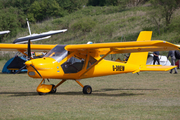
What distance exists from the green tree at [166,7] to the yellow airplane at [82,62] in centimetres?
2801

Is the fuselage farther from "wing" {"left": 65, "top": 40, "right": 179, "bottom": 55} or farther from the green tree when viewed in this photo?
the green tree

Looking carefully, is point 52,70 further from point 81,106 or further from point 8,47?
point 8,47

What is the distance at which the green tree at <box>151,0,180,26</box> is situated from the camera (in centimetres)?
3722

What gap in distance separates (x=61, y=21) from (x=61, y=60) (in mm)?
52996

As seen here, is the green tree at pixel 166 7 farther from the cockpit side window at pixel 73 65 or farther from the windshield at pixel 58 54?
the windshield at pixel 58 54

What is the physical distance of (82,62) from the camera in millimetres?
10125

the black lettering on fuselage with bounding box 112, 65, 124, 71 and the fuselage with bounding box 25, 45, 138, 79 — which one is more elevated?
the fuselage with bounding box 25, 45, 138, 79

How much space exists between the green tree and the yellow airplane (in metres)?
28.0

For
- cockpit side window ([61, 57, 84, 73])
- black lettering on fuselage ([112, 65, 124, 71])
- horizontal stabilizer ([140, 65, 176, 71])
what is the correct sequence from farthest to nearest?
black lettering on fuselage ([112, 65, 124, 71])
horizontal stabilizer ([140, 65, 176, 71])
cockpit side window ([61, 57, 84, 73])

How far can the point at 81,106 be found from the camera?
7.33m

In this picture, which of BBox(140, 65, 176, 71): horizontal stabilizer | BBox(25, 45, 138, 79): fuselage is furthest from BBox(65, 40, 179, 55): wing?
BBox(140, 65, 176, 71): horizontal stabilizer

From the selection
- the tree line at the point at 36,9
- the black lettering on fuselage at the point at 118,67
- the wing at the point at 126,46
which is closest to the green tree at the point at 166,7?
the tree line at the point at 36,9

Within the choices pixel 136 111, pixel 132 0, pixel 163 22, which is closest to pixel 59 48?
pixel 136 111

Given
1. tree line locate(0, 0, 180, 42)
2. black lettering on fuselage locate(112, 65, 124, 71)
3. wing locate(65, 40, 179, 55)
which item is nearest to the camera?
wing locate(65, 40, 179, 55)
